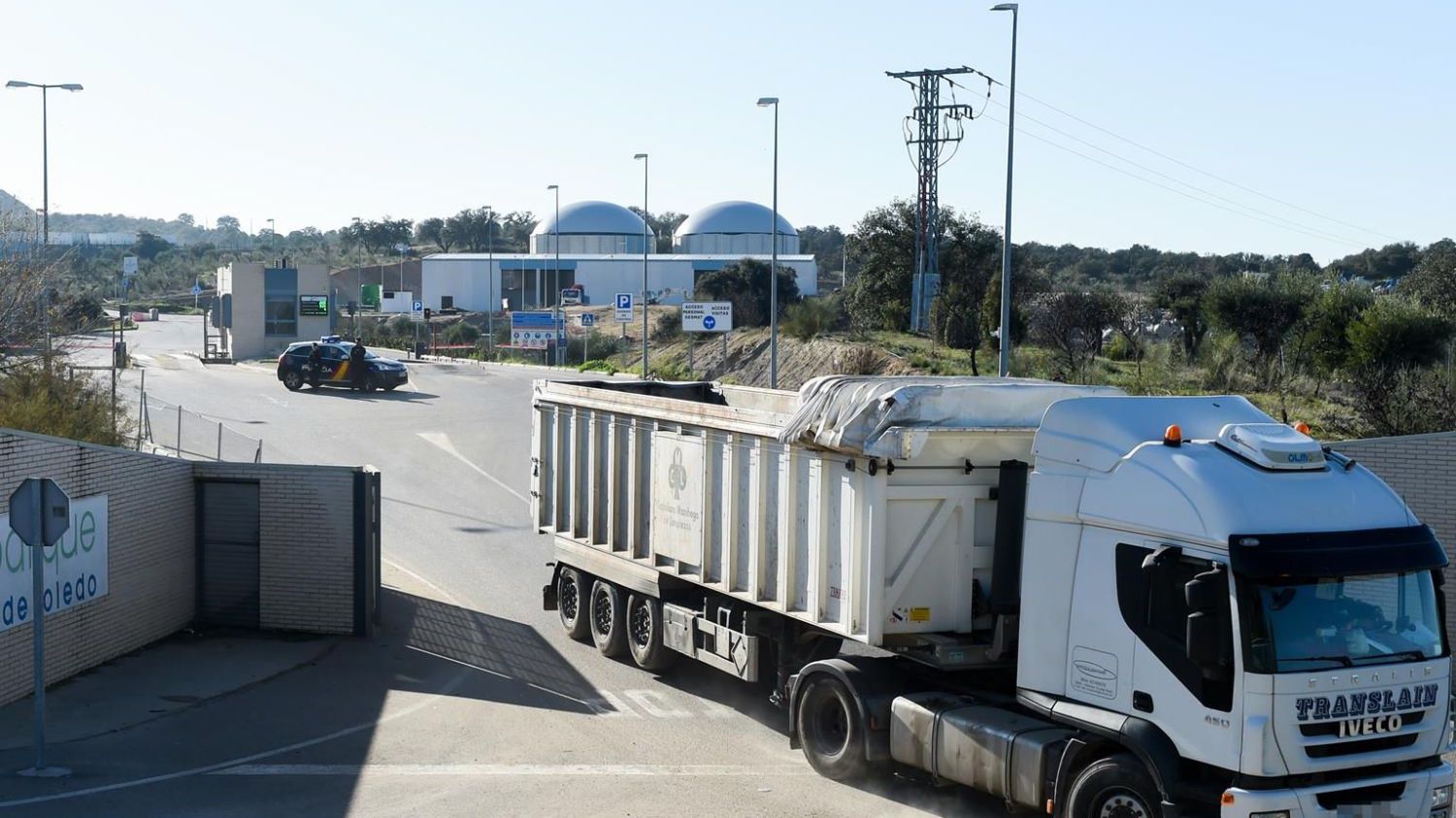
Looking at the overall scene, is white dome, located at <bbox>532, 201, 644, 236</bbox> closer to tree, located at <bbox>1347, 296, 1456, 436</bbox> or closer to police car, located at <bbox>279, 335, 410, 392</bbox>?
police car, located at <bbox>279, 335, 410, 392</bbox>

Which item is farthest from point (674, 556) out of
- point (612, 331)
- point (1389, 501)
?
point (612, 331)

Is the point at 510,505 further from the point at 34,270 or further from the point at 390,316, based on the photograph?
the point at 390,316

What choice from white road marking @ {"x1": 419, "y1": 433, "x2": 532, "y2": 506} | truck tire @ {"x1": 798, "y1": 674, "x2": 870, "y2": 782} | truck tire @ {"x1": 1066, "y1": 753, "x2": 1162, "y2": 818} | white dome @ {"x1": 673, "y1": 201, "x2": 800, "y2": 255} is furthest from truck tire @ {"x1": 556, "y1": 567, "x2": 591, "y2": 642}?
white dome @ {"x1": 673, "y1": 201, "x2": 800, "y2": 255}

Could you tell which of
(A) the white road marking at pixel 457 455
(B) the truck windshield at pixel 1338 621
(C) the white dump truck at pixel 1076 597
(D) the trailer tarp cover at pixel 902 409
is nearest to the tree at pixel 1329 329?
(A) the white road marking at pixel 457 455

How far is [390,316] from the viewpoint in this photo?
106688mm

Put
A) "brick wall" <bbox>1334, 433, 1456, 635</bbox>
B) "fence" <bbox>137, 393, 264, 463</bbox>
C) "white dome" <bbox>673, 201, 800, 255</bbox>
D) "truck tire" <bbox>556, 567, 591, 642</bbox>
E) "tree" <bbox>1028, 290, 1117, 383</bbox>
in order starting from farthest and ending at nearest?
"white dome" <bbox>673, 201, 800, 255</bbox>, "tree" <bbox>1028, 290, 1117, 383</bbox>, "fence" <bbox>137, 393, 264, 463</bbox>, "truck tire" <bbox>556, 567, 591, 642</bbox>, "brick wall" <bbox>1334, 433, 1456, 635</bbox>

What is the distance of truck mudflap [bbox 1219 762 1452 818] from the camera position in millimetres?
7996

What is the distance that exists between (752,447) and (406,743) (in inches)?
159

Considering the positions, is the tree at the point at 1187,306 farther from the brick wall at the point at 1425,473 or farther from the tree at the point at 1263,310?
the brick wall at the point at 1425,473

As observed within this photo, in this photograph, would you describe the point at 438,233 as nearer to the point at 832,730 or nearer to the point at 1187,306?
the point at 1187,306

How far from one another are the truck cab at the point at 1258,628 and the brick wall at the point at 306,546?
9937 millimetres

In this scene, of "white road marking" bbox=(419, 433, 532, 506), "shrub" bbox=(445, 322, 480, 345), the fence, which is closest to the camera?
the fence

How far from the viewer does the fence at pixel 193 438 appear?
2723 cm

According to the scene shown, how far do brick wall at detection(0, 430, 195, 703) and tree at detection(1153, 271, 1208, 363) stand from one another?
28.0 metres
